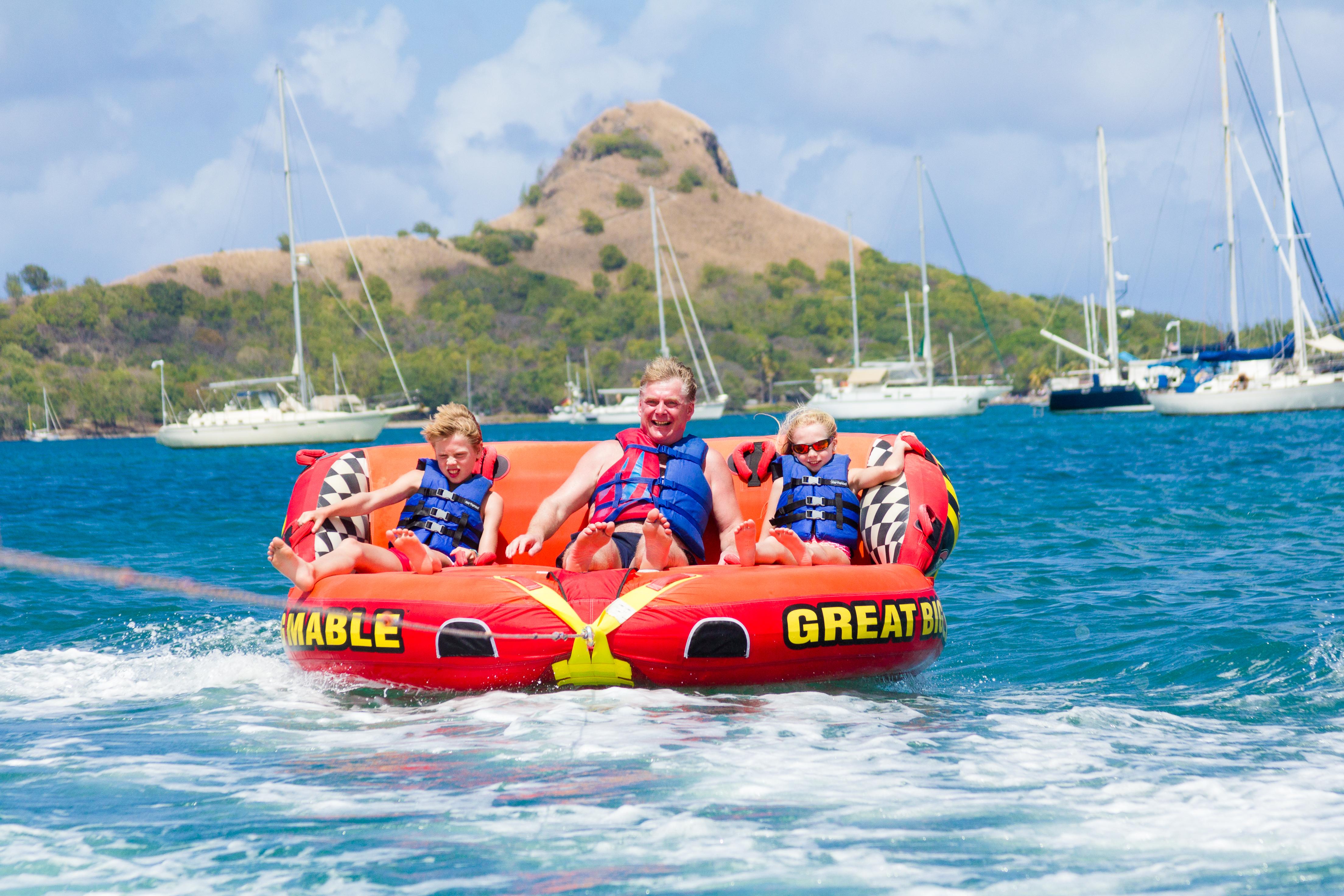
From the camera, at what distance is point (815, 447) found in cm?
512

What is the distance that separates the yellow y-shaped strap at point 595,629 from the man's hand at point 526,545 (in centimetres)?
25

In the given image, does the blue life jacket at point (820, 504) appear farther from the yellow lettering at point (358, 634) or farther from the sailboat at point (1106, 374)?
the sailboat at point (1106, 374)

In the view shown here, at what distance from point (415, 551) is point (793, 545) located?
139 cm

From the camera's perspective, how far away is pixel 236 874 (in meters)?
→ 2.79

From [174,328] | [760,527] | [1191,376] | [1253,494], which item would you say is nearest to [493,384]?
[174,328]

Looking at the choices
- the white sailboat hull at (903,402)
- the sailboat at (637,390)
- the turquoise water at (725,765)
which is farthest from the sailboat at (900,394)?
the turquoise water at (725,765)

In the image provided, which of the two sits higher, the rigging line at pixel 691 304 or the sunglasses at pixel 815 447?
the rigging line at pixel 691 304

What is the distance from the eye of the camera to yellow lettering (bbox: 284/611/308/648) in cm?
463

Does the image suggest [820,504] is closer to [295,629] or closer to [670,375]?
[670,375]

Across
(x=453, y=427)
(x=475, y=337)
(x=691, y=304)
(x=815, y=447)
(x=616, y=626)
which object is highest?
(x=475, y=337)

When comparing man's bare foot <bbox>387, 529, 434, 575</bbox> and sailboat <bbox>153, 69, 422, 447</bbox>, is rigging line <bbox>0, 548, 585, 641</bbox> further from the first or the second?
sailboat <bbox>153, 69, 422, 447</bbox>

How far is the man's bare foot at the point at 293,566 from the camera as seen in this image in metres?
4.45

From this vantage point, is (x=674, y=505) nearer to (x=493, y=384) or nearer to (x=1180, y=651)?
(x=1180, y=651)

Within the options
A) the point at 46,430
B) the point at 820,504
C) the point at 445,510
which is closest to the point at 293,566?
the point at 445,510
